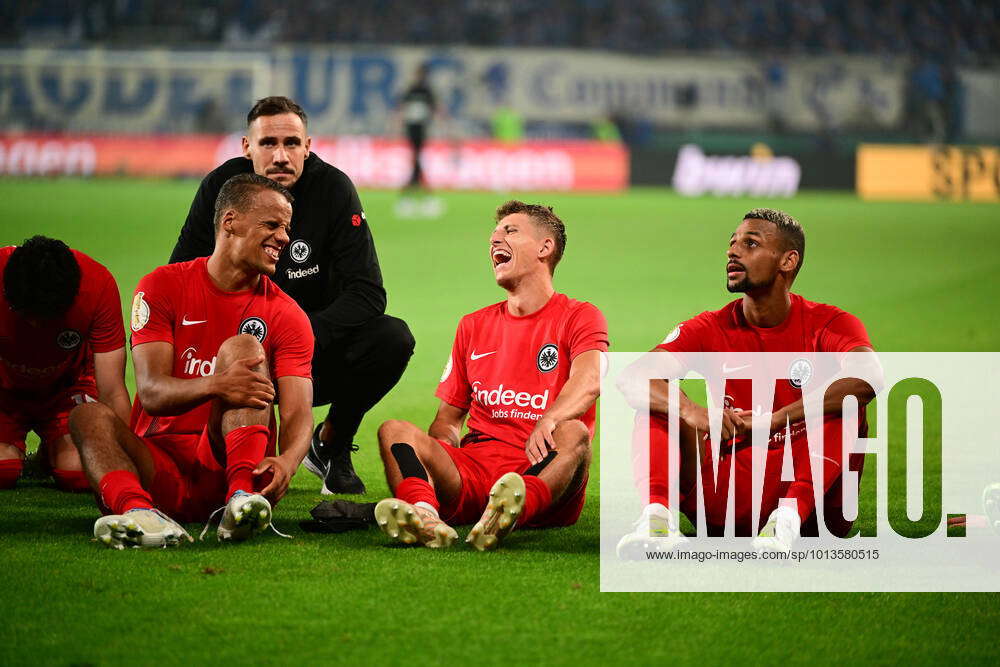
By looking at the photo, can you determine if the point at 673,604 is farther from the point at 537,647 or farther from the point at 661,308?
the point at 661,308

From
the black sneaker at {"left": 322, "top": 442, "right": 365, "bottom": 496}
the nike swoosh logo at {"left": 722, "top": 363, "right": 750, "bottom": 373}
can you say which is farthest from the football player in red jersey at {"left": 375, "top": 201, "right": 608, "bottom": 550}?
the black sneaker at {"left": 322, "top": 442, "right": 365, "bottom": 496}

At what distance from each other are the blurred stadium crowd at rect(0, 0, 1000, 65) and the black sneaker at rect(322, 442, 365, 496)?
32.0 m

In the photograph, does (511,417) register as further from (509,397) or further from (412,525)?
(412,525)

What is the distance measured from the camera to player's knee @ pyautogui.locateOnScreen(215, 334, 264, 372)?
16.6 ft

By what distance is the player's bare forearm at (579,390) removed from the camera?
5273mm

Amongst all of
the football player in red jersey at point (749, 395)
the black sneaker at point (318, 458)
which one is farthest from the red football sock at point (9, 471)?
the football player in red jersey at point (749, 395)

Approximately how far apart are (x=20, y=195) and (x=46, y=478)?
62.6ft

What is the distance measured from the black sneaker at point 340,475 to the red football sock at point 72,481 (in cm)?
111

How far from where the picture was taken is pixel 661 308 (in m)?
13.1

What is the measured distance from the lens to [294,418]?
526 centimetres

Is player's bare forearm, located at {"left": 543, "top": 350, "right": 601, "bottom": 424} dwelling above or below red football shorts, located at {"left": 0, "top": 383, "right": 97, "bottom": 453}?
above

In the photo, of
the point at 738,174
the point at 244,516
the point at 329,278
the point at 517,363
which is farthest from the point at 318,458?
the point at 738,174

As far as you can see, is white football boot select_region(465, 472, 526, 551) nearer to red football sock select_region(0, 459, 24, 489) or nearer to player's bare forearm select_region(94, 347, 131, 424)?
player's bare forearm select_region(94, 347, 131, 424)

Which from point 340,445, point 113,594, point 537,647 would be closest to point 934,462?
point 340,445
